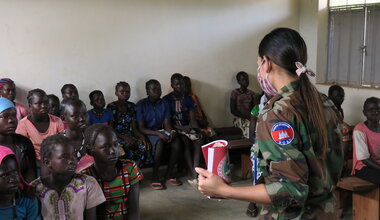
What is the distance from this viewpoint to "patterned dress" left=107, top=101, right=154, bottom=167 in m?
5.01

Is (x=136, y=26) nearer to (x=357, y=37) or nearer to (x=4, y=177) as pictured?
(x=357, y=37)

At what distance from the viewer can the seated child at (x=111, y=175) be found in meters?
2.61

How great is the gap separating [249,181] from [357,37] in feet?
9.18

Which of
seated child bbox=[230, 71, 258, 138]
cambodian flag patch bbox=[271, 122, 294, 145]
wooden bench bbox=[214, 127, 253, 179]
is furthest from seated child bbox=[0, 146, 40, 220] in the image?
seated child bbox=[230, 71, 258, 138]

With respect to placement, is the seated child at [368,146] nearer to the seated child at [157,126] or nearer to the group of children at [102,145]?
the group of children at [102,145]

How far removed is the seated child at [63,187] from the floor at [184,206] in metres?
1.64

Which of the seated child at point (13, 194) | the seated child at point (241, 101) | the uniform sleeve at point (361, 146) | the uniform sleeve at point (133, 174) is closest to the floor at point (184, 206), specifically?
the uniform sleeve at point (361, 146)

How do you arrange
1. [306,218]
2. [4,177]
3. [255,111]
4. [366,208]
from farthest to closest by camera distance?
[255,111]
[366,208]
[4,177]
[306,218]

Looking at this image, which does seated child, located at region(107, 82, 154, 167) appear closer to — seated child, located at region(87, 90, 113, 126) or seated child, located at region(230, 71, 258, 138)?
seated child, located at region(87, 90, 113, 126)

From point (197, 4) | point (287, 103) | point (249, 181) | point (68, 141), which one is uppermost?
point (197, 4)

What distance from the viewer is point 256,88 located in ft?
22.7

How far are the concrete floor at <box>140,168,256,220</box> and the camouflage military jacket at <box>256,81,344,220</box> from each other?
2566mm

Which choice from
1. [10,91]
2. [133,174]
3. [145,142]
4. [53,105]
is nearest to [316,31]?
[145,142]

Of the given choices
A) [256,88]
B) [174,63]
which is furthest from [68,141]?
[256,88]
